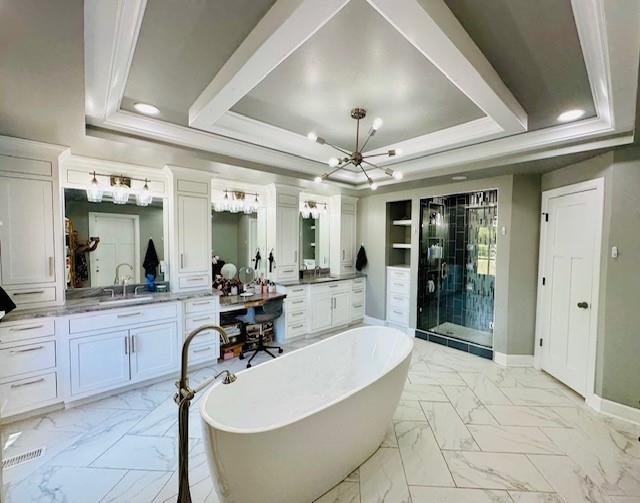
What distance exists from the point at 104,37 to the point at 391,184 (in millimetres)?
3594

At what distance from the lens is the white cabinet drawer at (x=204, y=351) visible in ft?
11.2

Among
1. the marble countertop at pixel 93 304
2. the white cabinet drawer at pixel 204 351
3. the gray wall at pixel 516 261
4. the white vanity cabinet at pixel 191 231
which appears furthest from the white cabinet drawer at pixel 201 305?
the gray wall at pixel 516 261

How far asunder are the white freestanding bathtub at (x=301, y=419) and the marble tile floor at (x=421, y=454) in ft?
0.93

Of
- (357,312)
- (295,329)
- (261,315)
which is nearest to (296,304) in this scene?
(295,329)

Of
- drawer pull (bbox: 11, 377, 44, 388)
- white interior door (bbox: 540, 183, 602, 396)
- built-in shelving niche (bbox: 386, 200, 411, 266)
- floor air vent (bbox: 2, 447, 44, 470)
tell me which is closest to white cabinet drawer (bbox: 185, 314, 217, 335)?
drawer pull (bbox: 11, 377, 44, 388)

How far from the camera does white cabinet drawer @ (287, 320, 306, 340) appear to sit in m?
4.37

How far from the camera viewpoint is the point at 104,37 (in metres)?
1.50

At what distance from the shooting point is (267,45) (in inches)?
59.6

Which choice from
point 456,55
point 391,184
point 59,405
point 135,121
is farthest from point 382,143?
point 59,405

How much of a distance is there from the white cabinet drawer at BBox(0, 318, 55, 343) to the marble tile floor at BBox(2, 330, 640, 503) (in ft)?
2.34

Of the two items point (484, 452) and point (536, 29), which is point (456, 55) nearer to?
point (536, 29)

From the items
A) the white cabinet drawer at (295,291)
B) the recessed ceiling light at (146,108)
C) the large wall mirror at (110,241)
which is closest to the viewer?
the recessed ceiling light at (146,108)

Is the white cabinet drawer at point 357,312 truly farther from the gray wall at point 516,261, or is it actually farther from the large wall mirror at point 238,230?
the gray wall at point 516,261

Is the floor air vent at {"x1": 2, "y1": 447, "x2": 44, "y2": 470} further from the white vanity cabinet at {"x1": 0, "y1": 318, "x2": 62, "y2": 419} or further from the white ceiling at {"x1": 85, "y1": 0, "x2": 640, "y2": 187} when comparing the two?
the white ceiling at {"x1": 85, "y1": 0, "x2": 640, "y2": 187}
